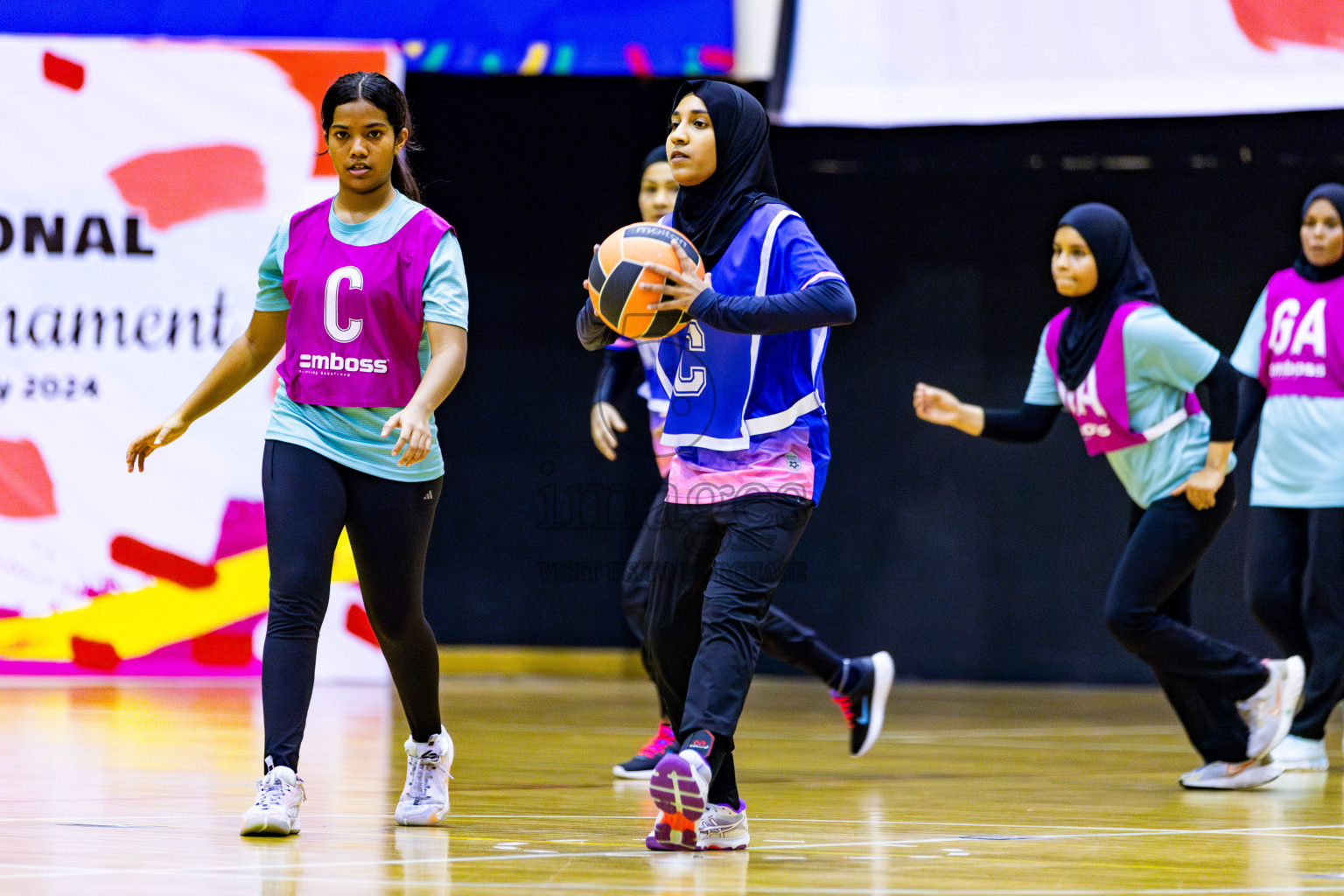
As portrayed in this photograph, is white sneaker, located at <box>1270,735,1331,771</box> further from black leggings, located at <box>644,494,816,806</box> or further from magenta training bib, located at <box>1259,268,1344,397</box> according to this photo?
black leggings, located at <box>644,494,816,806</box>

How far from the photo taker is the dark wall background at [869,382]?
10.4 meters

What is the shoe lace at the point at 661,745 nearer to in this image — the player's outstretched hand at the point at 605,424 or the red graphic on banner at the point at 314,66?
the player's outstretched hand at the point at 605,424

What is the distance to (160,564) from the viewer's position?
9211 mm

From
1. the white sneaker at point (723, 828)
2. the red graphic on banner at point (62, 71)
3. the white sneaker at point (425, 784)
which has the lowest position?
the white sneaker at point (425, 784)

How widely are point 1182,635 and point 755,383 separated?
2152 millimetres

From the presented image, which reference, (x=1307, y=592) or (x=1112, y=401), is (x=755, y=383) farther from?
(x=1307, y=592)

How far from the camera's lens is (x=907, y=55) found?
31.1ft

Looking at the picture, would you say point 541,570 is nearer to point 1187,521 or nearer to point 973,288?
point 973,288

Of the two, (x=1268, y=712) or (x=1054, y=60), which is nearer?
(x=1268, y=712)

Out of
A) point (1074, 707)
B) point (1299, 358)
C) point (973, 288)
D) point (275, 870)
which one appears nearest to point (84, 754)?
point (275, 870)

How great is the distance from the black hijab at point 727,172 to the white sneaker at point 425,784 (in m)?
1.31

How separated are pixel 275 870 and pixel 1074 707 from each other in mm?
6318

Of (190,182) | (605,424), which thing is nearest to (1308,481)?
(605,424)

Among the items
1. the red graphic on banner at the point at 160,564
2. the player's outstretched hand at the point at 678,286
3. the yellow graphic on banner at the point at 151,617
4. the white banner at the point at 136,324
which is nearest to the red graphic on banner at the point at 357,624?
the yellow graphic on banner at the point at 151,617
